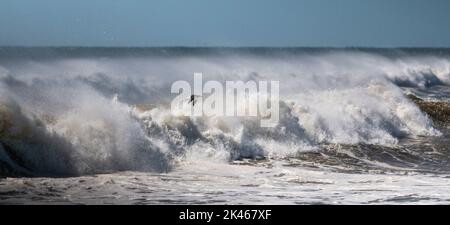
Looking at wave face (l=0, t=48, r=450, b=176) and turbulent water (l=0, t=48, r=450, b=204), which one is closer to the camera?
turbulent water (l=0, t=48, r=450, b=204)

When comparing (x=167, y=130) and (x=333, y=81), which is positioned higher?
(x=333, y=81)

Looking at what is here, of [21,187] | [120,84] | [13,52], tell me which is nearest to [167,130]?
[21,187]

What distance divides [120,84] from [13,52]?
1555 centimetres

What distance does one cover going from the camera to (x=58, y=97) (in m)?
12.9

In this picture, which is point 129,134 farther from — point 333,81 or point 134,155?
point 333,81

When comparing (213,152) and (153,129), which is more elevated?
(153,129)

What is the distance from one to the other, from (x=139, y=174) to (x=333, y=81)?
944 inches

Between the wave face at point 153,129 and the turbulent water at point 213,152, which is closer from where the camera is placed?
the turbulent water at point 213,152

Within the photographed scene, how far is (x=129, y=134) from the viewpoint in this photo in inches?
483
